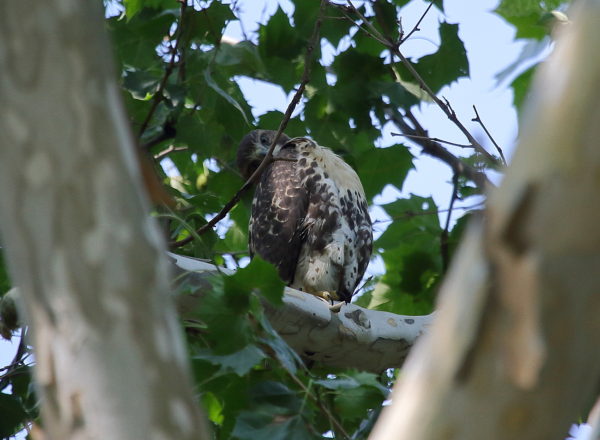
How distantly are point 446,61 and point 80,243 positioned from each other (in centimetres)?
353

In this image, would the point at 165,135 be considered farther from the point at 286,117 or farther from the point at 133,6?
the point at 286,117

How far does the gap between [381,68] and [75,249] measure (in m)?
3.66

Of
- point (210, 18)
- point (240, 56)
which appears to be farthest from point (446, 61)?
point (210, 18)

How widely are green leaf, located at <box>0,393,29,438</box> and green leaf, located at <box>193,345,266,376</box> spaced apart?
79 cm

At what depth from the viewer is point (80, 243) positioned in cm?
116

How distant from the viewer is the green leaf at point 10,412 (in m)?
2.78

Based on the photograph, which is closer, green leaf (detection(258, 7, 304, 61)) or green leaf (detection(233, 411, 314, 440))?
green leaf (detection(233, 411, 314, 440))

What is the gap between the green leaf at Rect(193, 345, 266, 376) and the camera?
219 centimetres

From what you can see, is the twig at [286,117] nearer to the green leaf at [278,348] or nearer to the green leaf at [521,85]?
the green leaf at [521,85]

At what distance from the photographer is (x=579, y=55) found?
3.33 feet

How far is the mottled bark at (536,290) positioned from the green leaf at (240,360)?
1.14 metres

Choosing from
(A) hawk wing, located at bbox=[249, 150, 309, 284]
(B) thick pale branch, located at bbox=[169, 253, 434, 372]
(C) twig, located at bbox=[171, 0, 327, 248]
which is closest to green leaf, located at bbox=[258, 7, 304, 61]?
(A) hawk wing, located at bbox=[249, 150, 309, 284]

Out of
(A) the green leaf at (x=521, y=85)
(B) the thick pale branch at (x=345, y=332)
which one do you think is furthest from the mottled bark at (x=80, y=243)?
(A) the green leaf at (x=521, y=85)

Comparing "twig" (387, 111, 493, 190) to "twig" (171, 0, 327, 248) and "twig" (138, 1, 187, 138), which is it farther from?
"twig" (138, 1, 187, 138)
